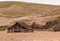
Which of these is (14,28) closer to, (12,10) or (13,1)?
(12,10)

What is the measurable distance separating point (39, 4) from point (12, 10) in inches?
684

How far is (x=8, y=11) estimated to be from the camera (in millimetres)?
89188

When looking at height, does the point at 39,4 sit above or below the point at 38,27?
above

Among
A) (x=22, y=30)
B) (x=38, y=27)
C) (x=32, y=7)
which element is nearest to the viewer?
(x=22, y=30)

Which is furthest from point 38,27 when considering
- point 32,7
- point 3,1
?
point 3,1

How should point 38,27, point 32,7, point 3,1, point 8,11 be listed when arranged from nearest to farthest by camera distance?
point 38,27 < point 8,11 < point 32,7 < point 3,1

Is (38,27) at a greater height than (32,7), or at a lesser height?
lesser

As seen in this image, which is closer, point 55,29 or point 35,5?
point 55,29

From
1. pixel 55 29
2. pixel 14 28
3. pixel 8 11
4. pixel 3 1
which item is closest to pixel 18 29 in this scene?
pixel 14 28

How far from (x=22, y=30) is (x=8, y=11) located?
54885 millimetres

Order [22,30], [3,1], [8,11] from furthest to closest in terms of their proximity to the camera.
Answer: [3,1], [8,11], [22,30]

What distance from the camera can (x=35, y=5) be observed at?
10562 centimetres

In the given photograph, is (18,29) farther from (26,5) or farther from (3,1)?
(3,1)

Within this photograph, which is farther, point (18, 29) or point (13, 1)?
point (13, 1)
